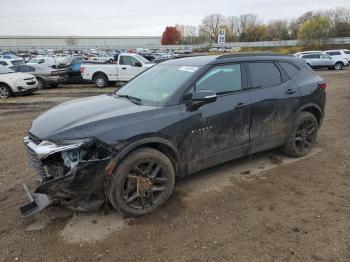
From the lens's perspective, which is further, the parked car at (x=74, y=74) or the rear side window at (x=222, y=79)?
the parked car at (x=74, y=74)

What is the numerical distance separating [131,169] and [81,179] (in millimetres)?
582

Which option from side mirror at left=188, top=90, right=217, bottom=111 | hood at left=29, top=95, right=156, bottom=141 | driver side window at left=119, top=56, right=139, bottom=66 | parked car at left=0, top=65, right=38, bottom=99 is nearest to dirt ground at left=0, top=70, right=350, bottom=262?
hood at left=29, top=95, right=156, bottom=141

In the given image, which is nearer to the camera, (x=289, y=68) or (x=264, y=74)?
(x=264, y=74)

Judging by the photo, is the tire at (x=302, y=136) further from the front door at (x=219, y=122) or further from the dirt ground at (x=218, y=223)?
the front door at (x=219, y=122)

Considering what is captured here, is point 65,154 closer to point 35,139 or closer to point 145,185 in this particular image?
point 35,139

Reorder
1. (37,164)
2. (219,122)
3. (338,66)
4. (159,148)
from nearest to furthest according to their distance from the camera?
(37,164) < (159,148) < (219,122) < (338,66)

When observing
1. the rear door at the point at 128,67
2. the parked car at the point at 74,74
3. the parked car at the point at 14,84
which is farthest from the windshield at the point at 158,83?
the parked car at the point at 74,74

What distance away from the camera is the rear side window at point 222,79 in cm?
455

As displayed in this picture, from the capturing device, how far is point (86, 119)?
3.88 metres

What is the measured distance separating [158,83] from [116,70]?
14.1m

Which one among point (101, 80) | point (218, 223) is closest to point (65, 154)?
→ point (218, 223)

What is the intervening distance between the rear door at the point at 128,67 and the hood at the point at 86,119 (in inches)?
539

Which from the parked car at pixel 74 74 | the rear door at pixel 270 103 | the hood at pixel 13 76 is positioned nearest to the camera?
the rear door at pixel 270 103

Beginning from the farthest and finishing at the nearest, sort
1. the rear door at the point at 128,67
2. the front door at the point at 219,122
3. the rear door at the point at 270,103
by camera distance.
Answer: the rear door at the point at 128,67
the rear door at the point at 270,103
the front door at the point at 219,122
